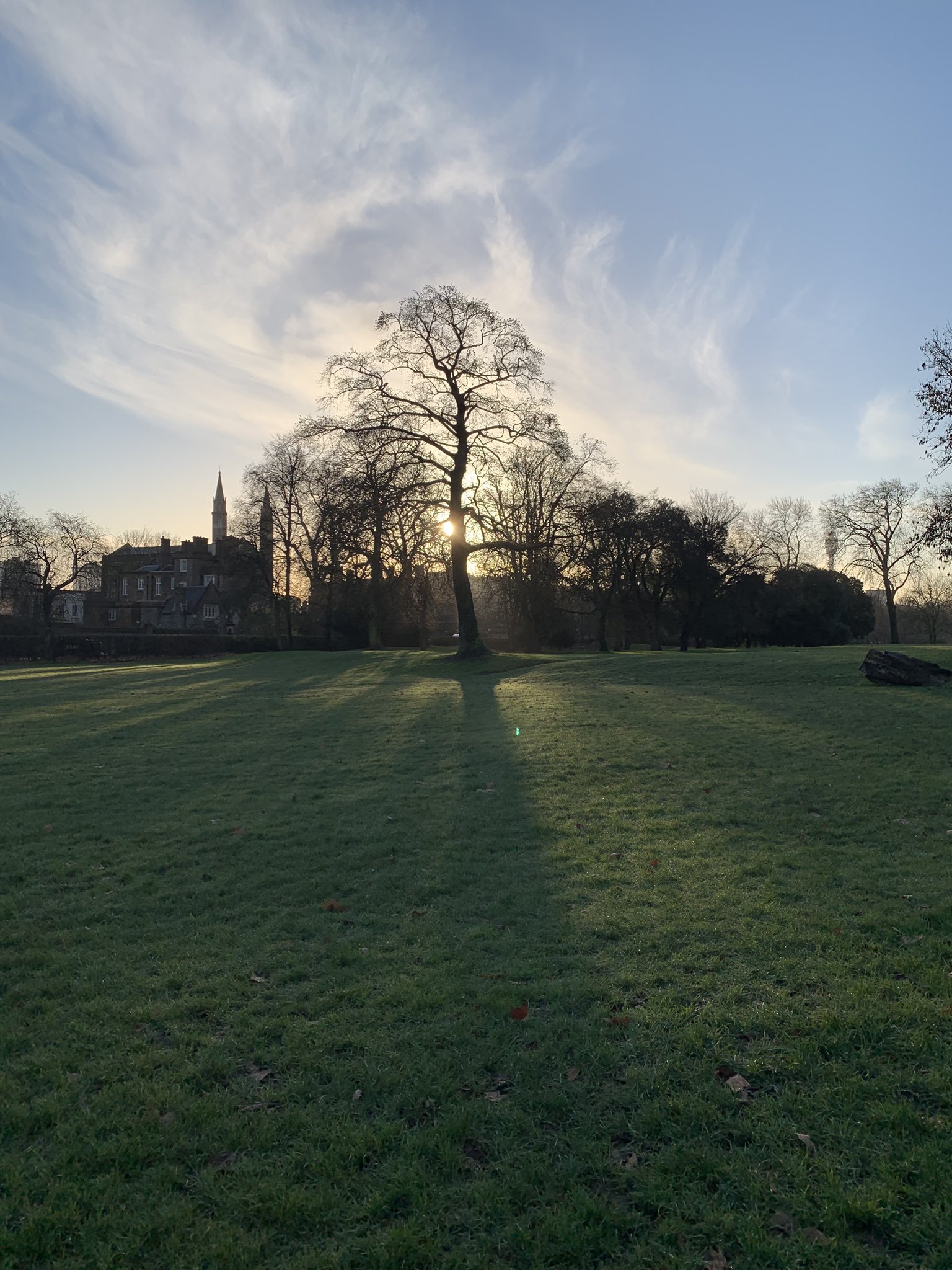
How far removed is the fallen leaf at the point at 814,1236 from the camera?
3.23 meters

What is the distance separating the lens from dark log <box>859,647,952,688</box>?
20141 millimetres

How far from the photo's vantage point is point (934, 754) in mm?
12578

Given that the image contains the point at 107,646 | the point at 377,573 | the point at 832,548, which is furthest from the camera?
the point at 832,548

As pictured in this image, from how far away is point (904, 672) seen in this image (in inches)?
809

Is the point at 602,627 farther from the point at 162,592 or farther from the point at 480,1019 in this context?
the point at 162,592

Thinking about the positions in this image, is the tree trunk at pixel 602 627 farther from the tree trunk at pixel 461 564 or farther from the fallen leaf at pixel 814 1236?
the fallen leaf at pixel 814 1236

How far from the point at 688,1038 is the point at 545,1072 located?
3.14ft

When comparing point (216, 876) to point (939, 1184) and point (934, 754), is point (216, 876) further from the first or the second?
point (934, 754)

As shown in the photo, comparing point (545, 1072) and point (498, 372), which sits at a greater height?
point (498, 372)

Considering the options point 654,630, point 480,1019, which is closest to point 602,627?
point 654,630

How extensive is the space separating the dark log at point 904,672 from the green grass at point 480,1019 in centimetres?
963

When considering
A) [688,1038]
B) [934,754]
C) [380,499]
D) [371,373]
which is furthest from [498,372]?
[688,1038]

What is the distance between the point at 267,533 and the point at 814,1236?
57706 millimetres

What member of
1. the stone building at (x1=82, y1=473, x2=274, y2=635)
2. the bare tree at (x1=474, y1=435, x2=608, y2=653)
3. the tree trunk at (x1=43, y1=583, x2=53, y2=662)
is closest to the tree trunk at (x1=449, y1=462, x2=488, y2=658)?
the bare tree at (x1=474, y1=435, x2=608, y2=653)
